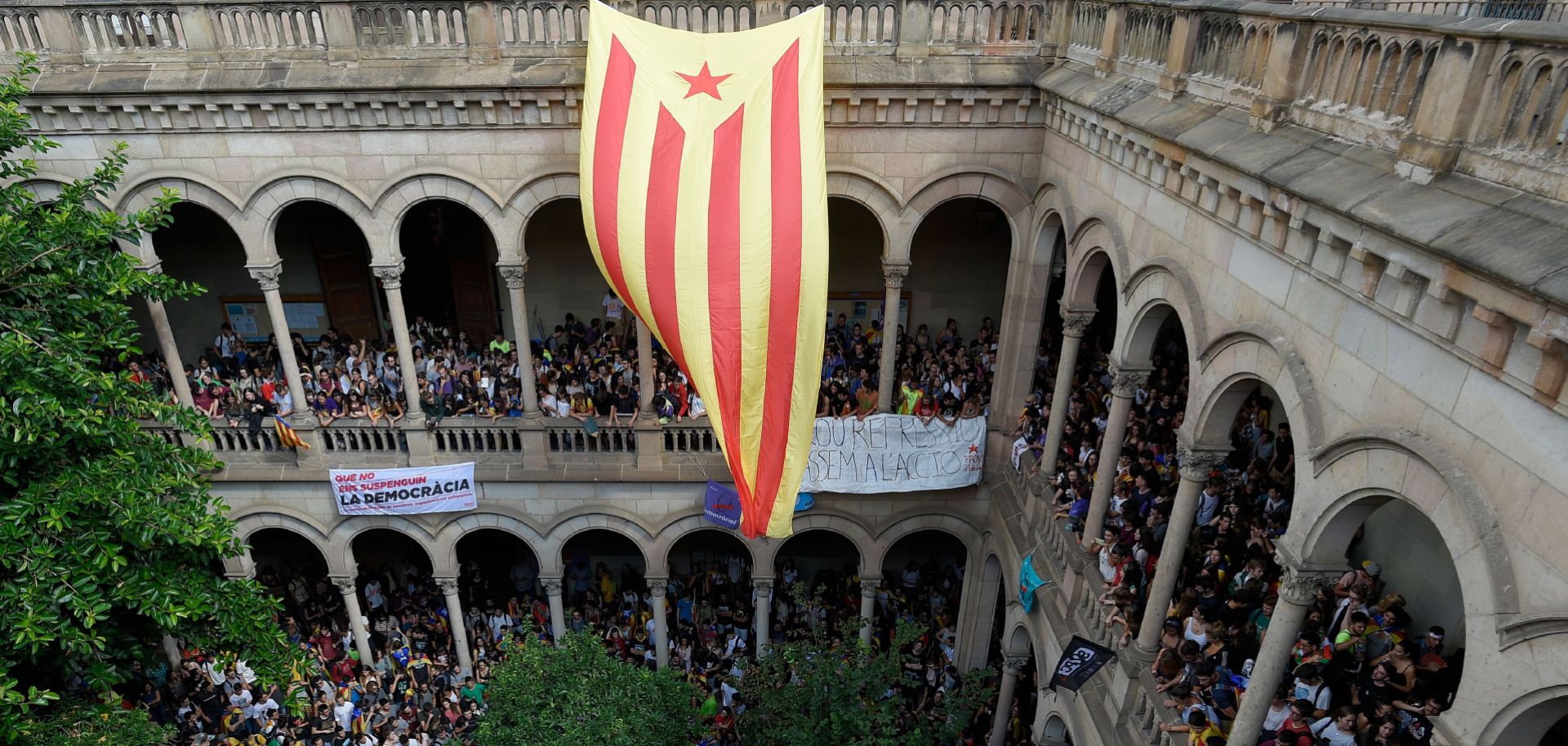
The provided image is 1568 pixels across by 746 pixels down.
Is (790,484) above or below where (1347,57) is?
below

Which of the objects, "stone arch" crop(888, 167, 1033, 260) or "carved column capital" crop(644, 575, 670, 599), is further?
"carved column capital" crop(644, 575, 670, 599)

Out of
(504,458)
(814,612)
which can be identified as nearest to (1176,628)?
(814,612)

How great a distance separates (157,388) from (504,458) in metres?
7.48

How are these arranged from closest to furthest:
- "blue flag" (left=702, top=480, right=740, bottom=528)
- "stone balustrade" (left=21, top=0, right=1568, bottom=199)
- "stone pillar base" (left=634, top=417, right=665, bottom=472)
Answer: "stone balustrade" (left=21, top=0, right=1568, bottom=199) → "stone pillar base" (left=634, top=417, right=665, bottom=472) → "blue flag" (left=702, top=480, right=740, bottom=528)

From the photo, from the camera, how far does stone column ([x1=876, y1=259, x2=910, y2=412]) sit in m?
15.5

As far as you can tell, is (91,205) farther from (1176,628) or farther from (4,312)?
(1176,628)

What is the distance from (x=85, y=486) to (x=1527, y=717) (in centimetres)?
1349

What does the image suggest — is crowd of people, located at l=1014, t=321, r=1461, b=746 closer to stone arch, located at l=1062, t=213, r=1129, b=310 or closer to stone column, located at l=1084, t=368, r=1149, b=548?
stone column, located at l=1084, t=368, r=1149, b=548

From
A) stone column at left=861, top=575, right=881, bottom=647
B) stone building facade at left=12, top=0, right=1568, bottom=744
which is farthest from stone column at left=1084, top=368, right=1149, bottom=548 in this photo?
stone column at left=861, top=575, right=881, bottom=647

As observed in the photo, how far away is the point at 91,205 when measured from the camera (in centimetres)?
1524

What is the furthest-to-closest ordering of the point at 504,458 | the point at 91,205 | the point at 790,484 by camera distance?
the point at 504,458 → the point at 91,205 → the point at 790,484

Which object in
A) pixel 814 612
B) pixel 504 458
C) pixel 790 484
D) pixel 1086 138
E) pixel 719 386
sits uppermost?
pixel 1086 138

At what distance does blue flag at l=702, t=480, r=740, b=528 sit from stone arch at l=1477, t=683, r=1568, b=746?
Result: 12.2m

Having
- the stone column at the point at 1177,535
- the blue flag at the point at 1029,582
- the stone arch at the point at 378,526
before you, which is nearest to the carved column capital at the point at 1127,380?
the stone column at the point at 1177,535
